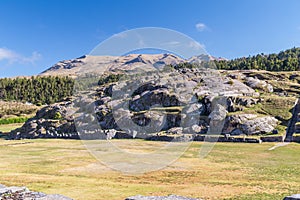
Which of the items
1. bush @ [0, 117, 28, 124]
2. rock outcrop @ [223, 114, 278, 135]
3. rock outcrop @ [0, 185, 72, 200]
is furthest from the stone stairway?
bush @ [0, 117, 28, 124]

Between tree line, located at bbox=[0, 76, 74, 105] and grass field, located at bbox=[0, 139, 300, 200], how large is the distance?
13459 centimetres

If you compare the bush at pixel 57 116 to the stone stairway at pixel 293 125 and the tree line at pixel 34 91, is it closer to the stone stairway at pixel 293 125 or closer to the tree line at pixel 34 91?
the tree line at pixel 34 91

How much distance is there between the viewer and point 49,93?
16800 cm

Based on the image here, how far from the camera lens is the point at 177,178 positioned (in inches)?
1072

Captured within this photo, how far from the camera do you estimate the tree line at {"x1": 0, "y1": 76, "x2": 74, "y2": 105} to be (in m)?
164

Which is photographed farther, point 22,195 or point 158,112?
point 158,112

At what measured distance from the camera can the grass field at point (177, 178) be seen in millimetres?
21922

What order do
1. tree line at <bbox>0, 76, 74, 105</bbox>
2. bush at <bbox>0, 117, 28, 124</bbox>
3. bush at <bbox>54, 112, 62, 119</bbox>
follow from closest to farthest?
1. bush at <bbox>54, 112, 62, 119</bbox>
2. bush at <bbox>0, 117, 28, 124</bbox>
3. tree line at <bbox>0, 76, 74, 105</bbox>

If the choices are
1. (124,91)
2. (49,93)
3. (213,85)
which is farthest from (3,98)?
(213,85)

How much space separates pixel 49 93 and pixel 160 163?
145029mm

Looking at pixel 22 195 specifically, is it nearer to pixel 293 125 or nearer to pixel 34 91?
pixel 293 125

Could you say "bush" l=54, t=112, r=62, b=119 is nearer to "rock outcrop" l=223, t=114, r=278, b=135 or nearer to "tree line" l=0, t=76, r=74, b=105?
"rock outcrop" l=223, t=114, r=278, b=135

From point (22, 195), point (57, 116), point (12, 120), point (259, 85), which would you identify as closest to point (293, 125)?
point (259, 85)

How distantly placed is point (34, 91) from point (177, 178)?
156688mm
